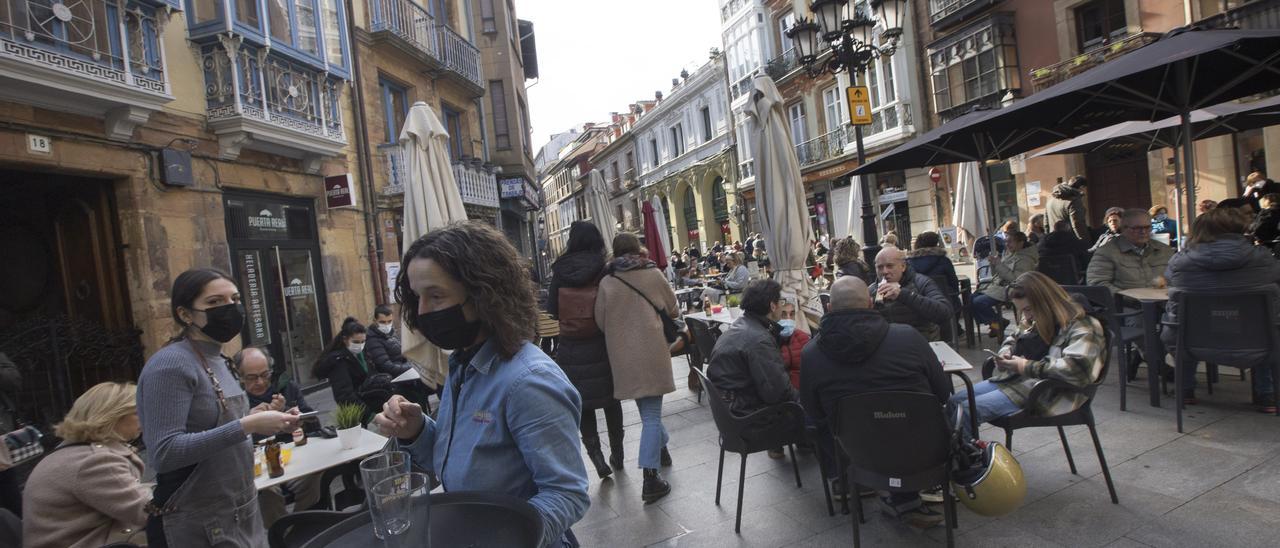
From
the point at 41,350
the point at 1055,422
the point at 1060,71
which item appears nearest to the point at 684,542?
the point at 1055,422

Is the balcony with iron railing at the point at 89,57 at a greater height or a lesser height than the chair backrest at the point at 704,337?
greater

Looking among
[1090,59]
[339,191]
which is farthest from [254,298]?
[1090,59]

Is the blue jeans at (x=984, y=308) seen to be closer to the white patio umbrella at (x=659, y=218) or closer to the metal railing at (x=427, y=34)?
the white patio umbrella at (x=659, y=218)

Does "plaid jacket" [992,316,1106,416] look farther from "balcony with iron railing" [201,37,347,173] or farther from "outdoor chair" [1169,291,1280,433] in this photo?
"balcony with iron railing" [201,37,347,173]

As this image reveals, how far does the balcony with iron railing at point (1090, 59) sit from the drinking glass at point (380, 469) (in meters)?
15.9

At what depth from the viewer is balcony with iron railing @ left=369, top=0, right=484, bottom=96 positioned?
1218 centimetres

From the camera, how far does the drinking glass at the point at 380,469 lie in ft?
4.46

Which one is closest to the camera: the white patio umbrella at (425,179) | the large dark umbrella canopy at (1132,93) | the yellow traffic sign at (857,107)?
the large dark umbrella canopy at (1132,93)

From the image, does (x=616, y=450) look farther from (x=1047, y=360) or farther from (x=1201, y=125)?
(x=1201, y=125)

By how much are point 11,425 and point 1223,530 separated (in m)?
7.50

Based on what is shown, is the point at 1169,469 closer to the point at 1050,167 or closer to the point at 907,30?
the point at 1050,167

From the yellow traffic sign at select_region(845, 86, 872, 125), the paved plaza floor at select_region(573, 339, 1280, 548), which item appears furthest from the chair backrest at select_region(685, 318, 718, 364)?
the yellow traffic sign at select_region(845, 86, 872, 125)

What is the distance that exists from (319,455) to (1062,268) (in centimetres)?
732

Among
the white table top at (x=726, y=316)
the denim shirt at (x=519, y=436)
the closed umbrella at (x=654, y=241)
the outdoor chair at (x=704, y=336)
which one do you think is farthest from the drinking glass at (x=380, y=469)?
the closed umbrella at (x=654, y=241)
